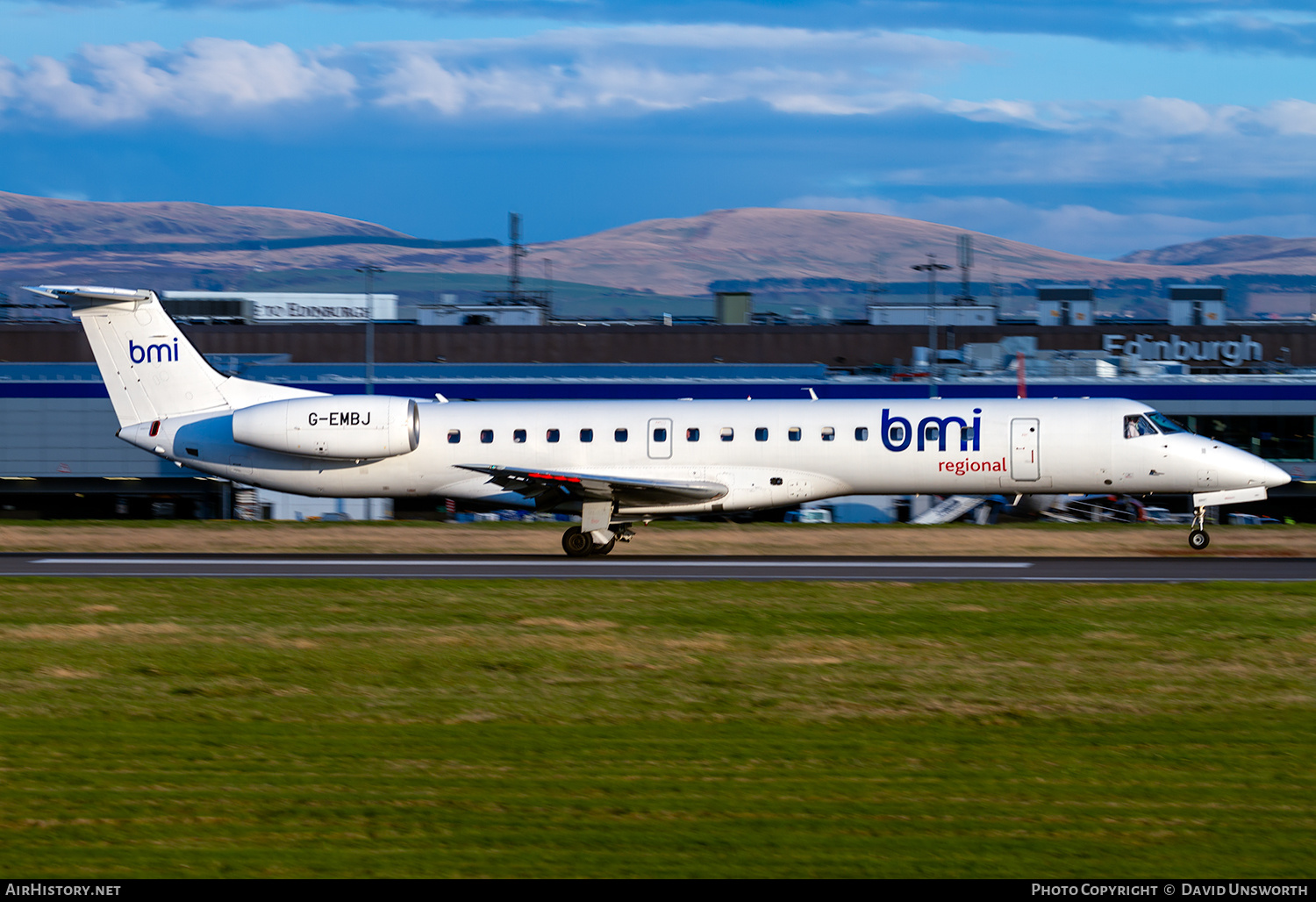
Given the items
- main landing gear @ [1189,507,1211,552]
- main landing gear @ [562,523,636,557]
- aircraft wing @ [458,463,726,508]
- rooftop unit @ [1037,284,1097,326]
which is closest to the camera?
aircraft wing @ [458,463,726,508]

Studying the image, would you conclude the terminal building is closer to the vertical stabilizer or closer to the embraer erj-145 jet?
the embraer erj-145 jet

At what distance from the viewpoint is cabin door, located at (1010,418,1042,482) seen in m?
27.5

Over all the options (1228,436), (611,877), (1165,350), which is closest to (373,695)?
(611,877)

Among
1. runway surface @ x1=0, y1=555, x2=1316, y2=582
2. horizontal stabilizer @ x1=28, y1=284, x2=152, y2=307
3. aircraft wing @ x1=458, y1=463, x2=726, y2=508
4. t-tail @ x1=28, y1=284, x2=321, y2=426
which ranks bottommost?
runway surface @ x1=0, y1=555, x2=1316, y2=582

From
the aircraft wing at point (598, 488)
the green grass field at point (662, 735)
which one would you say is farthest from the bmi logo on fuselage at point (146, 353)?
the green grass field at point (662, 735)

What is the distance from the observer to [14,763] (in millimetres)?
11227

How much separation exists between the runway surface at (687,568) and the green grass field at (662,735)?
11.4 ft

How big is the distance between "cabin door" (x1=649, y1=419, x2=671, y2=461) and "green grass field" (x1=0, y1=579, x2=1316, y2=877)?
8.19 metres

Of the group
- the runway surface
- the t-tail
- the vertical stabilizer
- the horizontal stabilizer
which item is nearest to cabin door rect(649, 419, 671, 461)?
the runway surface

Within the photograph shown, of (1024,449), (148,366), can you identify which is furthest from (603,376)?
(1024,449)

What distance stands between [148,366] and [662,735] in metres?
21.2

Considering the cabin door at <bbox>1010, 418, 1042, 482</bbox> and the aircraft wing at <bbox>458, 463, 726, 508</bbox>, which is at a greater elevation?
the cabin door at <bbox>1010, 418, 1042, 482</bbox>

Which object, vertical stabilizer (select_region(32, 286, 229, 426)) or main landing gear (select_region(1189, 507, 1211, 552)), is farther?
vertical stabilizer (select_region(32, 286, 229, 426))

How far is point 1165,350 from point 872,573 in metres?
60.9
